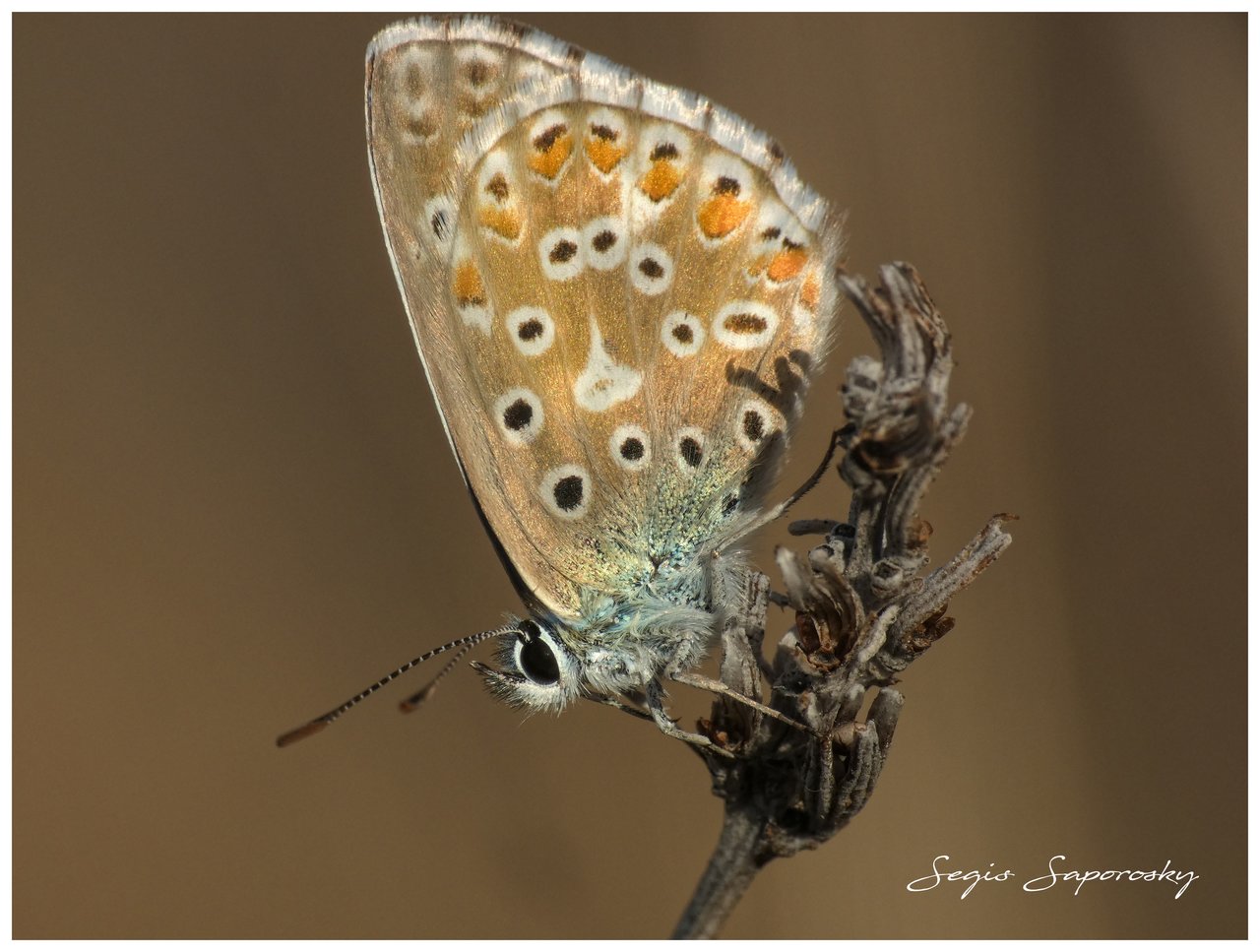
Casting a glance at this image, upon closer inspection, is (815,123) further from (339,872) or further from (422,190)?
(339,872)

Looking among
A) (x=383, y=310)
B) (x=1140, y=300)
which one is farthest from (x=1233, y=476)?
(x=383, y=310)

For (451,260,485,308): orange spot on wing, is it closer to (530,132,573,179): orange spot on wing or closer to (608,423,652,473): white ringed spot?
(530,132,573,179): orange spot on wing

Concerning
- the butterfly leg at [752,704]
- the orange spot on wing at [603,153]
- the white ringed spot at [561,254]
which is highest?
the orange spot on wing at [603,153]

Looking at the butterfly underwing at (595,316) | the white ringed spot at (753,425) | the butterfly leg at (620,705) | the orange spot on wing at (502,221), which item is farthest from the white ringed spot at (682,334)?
the butterfly leg at (620,705)

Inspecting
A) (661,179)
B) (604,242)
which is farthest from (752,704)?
(661,179)

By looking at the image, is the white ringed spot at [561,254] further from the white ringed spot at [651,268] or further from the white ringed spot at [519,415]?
the white ringed spot at [519,415]

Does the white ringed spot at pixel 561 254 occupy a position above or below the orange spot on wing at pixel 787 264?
above
